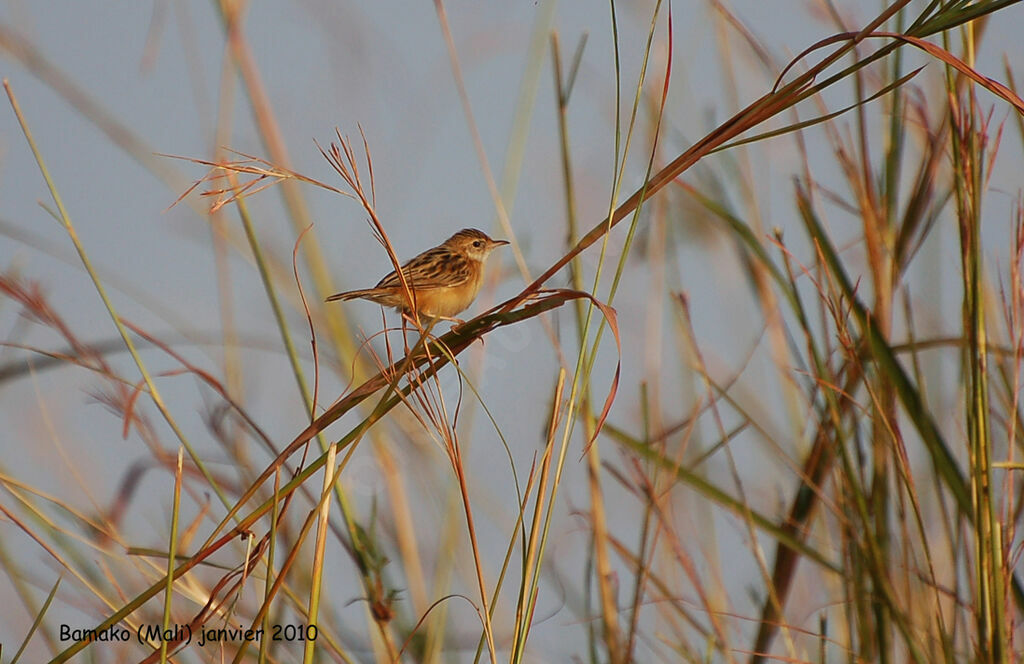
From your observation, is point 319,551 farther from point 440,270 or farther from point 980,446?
point 440,270

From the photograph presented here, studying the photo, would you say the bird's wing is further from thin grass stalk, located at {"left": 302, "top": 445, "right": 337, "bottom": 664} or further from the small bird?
thin grass stalk, located at {"left": 302, "top": 445, "right": 337, "bottom": 664}

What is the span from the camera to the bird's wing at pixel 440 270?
3.57 meters

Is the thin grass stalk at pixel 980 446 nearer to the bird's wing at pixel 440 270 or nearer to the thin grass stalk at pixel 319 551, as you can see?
the thin grass stalk at pixel 319 551

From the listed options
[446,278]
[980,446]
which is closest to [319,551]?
[980,446]

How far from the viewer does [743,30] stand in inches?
89.4

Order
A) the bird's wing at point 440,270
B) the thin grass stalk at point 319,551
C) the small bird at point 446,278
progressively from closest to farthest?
the thin grass stalk at point 319,551 → the small bird at point 446,278 → the bird's wing at point 440,270

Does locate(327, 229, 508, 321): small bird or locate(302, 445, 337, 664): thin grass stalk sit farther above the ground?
locate(327, 229, 508, 321): small bird

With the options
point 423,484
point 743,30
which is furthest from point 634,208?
point 423,484

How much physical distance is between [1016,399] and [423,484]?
1.39 m

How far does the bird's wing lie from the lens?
11.7ft

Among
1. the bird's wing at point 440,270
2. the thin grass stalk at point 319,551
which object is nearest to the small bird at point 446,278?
the bird's wing at point 440,270

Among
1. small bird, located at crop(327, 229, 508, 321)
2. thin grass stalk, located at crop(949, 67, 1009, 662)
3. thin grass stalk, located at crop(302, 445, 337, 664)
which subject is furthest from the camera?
small bird, located at crop(327, 229, 508, 321)

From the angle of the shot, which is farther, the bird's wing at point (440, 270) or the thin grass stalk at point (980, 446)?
the bird's wing at point (440, 270)

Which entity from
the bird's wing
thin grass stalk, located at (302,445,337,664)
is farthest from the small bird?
thin grass stalk, located at (302,445,337,664)
